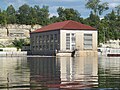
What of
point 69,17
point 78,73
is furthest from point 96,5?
point 78,73

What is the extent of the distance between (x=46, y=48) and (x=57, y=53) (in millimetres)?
15428

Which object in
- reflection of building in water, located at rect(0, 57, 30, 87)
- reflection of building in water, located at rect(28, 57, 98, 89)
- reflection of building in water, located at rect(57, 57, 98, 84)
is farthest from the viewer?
reflection of building in water, located at rect(57, 57, 98, 84)

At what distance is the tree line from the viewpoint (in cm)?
15588

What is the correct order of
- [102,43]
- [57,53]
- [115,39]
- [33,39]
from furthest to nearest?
[115,39]
[102,43]
[33,39]
[57,53]

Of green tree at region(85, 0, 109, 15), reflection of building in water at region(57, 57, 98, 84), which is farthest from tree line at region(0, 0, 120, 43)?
reflection of building in water at region(57, 57, 98, 84)

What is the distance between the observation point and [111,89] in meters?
20.2

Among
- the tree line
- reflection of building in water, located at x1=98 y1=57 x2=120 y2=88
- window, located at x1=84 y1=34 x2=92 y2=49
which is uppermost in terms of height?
the tree line

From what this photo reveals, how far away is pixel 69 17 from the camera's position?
550 ft

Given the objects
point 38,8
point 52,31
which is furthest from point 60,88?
point 38,8

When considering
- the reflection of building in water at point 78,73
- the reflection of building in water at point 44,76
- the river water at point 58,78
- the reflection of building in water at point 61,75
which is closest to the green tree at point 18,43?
the reflection of building in water at point 78,73

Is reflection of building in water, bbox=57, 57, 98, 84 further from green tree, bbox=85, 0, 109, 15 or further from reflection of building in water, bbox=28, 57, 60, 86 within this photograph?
green tree, bbox=85, 0, 109, 15

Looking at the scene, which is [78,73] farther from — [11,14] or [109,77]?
[11,14]

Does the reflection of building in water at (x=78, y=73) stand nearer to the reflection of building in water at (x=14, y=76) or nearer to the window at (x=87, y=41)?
the reflection of building in water at (x=14, y=76)

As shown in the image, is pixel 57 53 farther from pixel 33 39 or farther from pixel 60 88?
pixel 60 88
